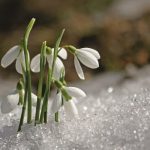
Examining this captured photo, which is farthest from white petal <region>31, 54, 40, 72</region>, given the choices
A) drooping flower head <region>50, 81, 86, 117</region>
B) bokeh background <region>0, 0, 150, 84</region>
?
bokeh background <region>0, 0, 150, 84</region>

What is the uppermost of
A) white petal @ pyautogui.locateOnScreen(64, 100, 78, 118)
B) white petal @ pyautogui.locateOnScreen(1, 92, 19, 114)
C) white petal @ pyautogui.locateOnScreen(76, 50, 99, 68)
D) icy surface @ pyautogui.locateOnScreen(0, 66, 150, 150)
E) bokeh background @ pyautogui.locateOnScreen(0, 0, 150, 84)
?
bokeh background @ pyautogui.locateOnScreen(0, 0, 150, 84)

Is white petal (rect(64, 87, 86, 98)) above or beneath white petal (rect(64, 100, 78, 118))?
above

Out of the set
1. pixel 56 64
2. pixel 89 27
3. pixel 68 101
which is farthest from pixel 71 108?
pixel 89 27

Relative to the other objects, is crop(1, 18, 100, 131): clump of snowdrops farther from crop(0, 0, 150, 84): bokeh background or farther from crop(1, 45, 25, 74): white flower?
crop(0, 0, 150, 84): bokeh background

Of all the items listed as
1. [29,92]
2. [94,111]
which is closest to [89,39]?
[94,111]

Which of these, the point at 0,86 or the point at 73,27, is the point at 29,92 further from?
the point at 73,27

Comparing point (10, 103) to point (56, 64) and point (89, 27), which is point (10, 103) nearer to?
point (56, 64)
